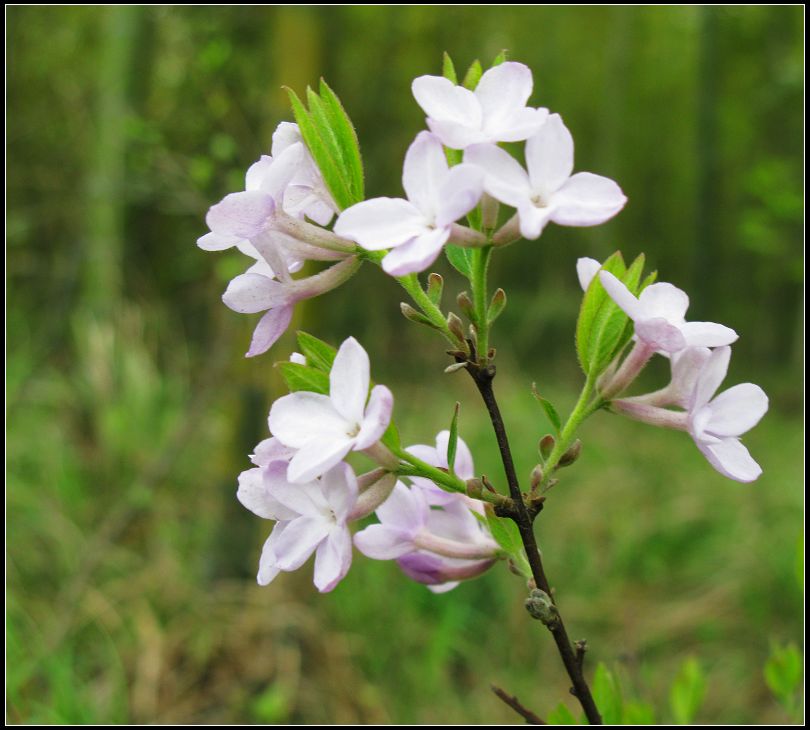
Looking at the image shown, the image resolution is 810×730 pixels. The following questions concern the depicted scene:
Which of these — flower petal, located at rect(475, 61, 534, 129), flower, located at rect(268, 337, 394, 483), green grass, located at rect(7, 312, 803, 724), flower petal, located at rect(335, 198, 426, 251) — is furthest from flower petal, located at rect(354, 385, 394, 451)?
green grass, located at rect(7, 312, 803, 724)

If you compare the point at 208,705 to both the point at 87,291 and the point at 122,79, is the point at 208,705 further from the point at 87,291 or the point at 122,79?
the point at 122,79

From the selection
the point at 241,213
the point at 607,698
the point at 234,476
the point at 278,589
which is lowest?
the point at 278,589

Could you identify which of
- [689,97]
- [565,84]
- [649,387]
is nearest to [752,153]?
[689,97]

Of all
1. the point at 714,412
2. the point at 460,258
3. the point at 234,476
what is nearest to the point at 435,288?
the point at 460,258

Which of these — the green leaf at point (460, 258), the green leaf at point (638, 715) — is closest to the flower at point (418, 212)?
the green leaf at point (460, 258)

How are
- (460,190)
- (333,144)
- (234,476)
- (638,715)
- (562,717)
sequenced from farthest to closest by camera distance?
(234,476), (638,715), (562,717), (333,144), (460,190)

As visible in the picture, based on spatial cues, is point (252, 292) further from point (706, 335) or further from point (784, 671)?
point (784, 671)

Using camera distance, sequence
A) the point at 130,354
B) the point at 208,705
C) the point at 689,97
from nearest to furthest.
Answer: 1. the point at 208,705
2. the point at 130,354
3. the point at 689,97
